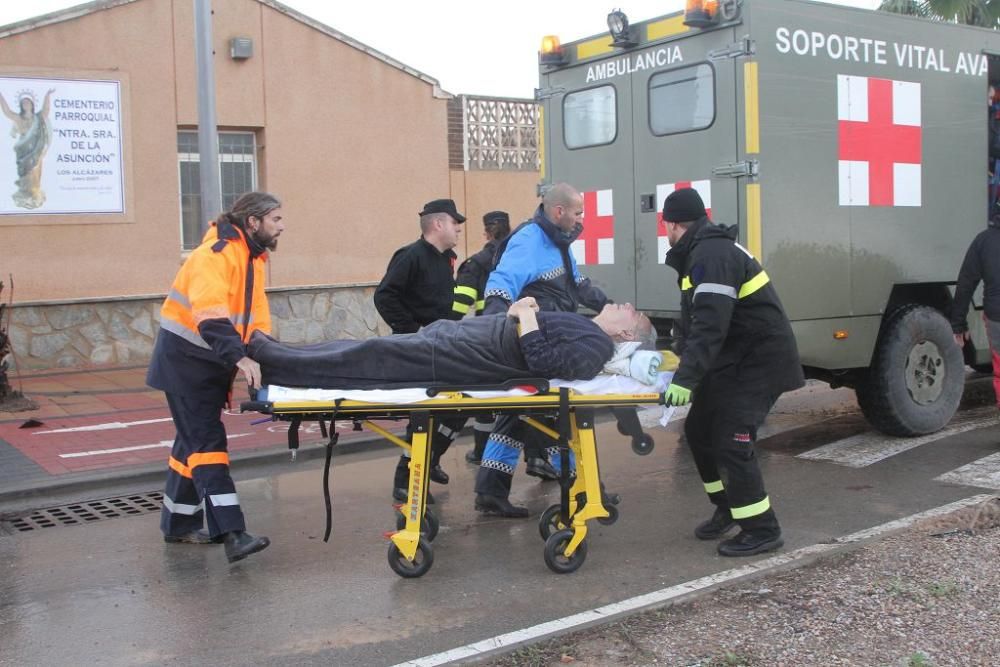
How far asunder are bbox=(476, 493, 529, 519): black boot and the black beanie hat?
6.28ft

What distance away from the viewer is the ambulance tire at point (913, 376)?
7523 millimetres

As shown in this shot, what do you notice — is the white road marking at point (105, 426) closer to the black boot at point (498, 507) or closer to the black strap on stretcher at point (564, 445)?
the black boot at point (498, 507)

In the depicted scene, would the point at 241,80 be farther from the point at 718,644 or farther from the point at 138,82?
the point at 718,644

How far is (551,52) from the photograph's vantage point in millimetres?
8109

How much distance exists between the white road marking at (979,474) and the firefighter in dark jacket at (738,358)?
1.90 m

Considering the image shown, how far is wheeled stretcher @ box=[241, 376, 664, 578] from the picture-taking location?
477 centimetres

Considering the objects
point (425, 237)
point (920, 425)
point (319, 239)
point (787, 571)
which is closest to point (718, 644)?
point (787, 571)

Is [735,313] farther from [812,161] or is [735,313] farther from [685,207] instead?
[812,161]

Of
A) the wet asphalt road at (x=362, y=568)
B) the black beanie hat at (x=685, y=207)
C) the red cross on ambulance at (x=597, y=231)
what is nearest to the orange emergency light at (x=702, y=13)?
the red cross on ambulance at (x=597, y=231)

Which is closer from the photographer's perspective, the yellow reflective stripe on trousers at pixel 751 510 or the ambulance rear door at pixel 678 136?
the yellow reflective stripe on trousers at pixel 751 510

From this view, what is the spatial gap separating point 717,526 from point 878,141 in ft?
10.9

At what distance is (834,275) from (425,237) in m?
2.79

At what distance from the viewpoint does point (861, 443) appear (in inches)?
307

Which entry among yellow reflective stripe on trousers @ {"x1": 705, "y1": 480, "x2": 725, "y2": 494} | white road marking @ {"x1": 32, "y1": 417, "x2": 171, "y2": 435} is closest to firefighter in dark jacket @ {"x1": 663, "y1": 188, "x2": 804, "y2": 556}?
yellow reflective stripe on trousers @ {"x1": 705, "y1": 480, "x2": 725, "y2": 494}
